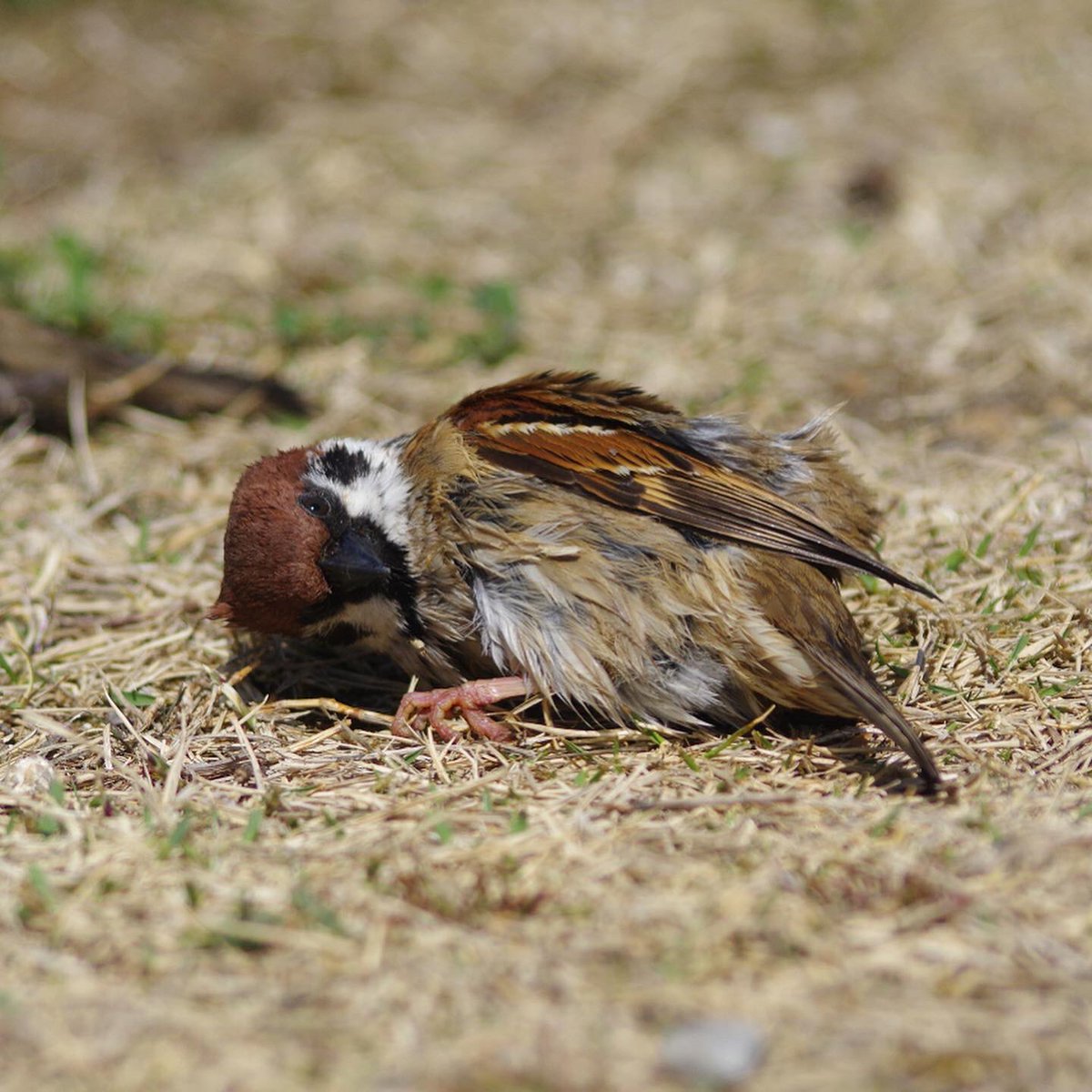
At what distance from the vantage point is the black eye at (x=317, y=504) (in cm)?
400

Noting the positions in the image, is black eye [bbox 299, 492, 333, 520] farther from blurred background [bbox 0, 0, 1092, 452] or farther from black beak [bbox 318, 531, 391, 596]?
blurred background [bbox 0, 0, 1092, 452]

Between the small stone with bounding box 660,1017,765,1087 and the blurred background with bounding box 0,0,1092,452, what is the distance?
3.70 m

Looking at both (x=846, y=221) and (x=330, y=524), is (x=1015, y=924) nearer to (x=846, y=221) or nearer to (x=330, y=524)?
(x=330, y=524)

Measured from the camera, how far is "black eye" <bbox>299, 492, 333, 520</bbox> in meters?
4.00

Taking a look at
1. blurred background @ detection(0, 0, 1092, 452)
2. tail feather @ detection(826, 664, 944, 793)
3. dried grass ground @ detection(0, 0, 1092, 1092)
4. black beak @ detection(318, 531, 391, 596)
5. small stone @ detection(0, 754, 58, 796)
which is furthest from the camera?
blurred background @ detection(0, 0, 1092, 452)

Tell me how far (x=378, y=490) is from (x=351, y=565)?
1.17 ft

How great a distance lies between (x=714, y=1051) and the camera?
2.37 meters

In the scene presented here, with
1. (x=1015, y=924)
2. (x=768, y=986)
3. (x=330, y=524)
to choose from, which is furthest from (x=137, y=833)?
(x=1015, y=924)

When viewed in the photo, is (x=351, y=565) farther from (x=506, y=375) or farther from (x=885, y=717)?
(x=506, y=375)

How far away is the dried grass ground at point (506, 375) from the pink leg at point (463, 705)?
104 millimetres

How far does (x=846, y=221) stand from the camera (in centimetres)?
787

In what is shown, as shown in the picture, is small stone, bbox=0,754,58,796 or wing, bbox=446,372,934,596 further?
wing, bbox=446,372,934,596

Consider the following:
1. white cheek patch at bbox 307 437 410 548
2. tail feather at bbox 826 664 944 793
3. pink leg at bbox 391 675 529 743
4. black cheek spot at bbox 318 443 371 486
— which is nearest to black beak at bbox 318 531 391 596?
white cheek patch at bbox 307 437 410 548

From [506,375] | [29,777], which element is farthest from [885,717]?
[506,375]
